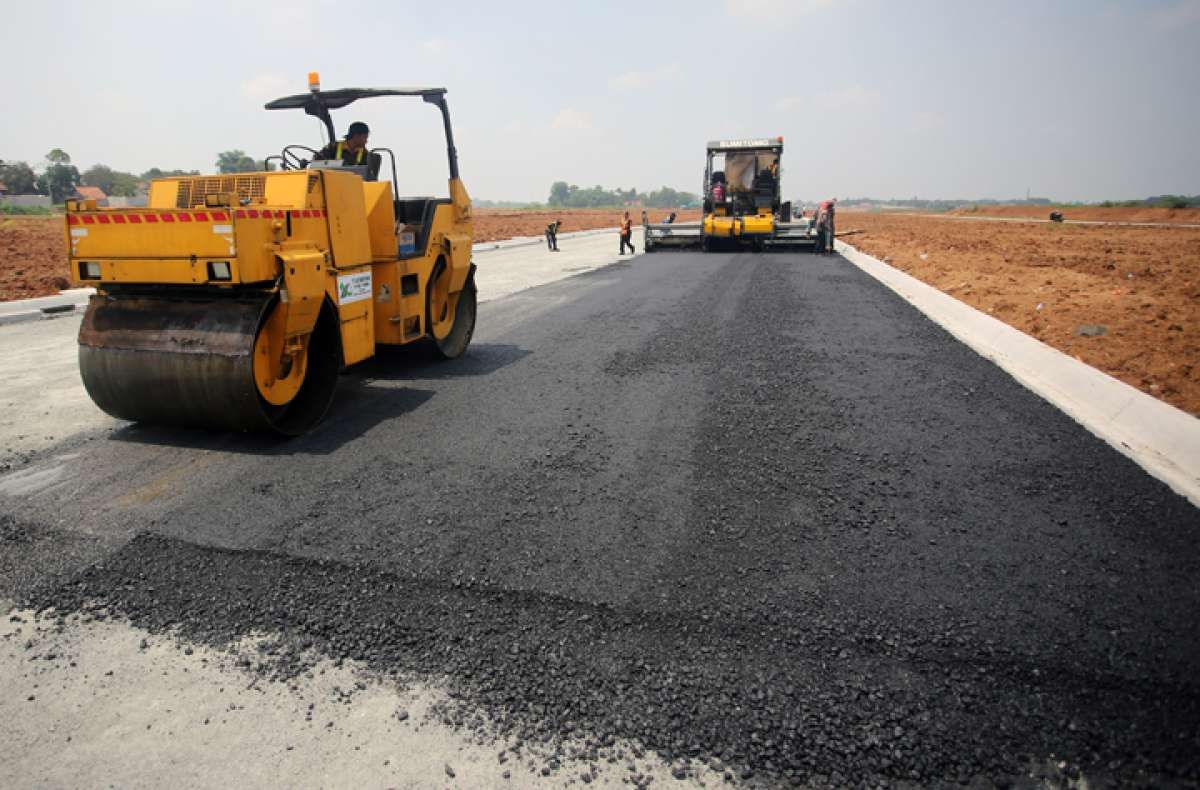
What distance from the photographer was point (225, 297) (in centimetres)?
446

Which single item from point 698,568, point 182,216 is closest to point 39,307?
point 182,216

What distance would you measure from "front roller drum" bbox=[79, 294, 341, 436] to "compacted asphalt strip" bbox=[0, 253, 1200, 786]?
0.80ft

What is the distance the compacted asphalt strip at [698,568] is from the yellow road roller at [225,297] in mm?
334

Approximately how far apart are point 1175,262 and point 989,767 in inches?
762

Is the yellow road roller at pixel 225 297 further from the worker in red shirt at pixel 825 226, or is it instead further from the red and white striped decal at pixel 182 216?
the worker in red shirt at pixel 825 226

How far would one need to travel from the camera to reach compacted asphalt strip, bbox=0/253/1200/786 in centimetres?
225

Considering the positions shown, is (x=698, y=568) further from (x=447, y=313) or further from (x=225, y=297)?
(x=447, y=313)

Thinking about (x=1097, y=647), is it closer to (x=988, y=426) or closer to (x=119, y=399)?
(x=988, y=426)

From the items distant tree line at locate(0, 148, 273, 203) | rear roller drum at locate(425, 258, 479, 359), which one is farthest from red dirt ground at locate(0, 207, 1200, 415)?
distant tree line at locate(0, 148, 273, 203)

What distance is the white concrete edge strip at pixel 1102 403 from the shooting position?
423 centimetres

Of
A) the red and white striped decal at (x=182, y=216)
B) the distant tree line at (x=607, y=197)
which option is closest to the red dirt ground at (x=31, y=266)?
the red and white striped decal at (x=182, y=216)

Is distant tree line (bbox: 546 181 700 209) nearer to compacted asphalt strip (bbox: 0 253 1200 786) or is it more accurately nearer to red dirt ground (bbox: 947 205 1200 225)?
red dirt ground (bbox: 947 205 1200 225)

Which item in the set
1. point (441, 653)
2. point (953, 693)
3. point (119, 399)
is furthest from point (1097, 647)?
point (119, 399)

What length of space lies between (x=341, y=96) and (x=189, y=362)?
3.20 metres
